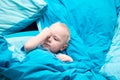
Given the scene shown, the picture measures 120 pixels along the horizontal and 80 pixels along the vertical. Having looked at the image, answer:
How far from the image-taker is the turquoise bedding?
116cm

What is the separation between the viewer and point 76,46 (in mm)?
1437

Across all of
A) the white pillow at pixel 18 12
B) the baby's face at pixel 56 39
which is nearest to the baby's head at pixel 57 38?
the baby's face at pixel 56 39

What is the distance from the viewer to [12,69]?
45.5 inches

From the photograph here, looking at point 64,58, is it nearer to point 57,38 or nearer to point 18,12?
point 57,38

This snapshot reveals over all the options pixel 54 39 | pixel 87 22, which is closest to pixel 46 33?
pixel 54 39

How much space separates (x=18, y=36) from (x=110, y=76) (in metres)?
0.54

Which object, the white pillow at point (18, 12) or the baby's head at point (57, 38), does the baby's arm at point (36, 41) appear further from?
the white pillow at point (18, 12)

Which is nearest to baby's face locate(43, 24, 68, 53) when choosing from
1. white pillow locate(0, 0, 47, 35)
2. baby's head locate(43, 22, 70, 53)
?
baby's head locate(43, 22, 70, 53)

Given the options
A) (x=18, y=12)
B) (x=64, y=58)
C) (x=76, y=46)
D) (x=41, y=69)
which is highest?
(x=18, y=12)

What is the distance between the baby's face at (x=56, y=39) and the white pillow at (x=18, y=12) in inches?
7.3

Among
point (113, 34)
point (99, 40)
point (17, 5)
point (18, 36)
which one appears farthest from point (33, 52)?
point (113, 34)

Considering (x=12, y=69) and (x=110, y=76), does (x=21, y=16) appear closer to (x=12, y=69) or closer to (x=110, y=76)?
(x=12, y=69)

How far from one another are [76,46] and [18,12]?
379mm

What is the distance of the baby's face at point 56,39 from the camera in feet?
4.43
